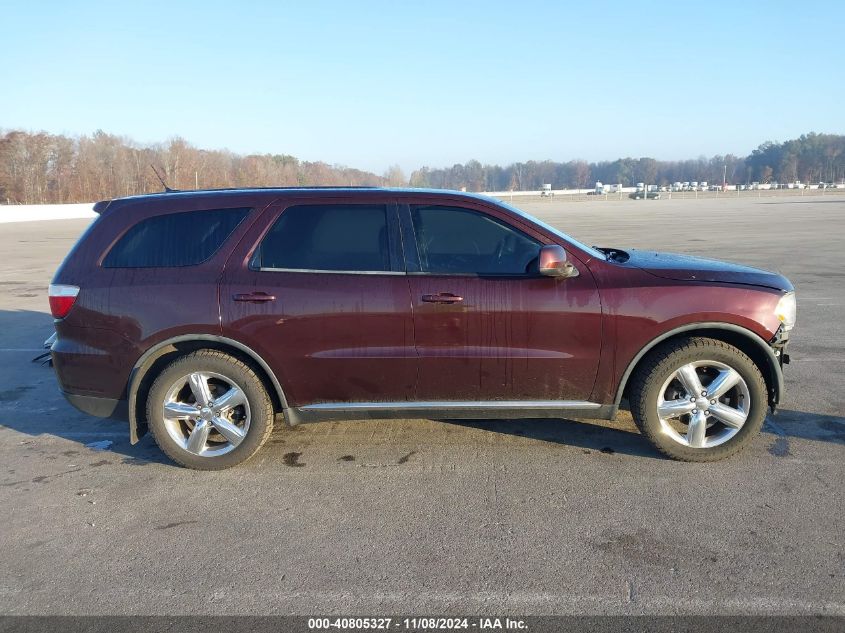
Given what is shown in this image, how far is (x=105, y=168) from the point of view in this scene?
83438 millimetres

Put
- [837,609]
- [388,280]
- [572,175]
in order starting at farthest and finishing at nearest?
[572,175] → [388,280] → [837,609]

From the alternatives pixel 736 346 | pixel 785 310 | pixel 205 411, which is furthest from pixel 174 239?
pixel 785 310

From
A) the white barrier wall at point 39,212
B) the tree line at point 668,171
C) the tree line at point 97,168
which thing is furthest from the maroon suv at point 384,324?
the tree line at point 668,171

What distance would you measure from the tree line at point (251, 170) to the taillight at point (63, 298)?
3529mm

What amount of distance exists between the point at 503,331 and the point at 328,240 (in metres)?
1.31

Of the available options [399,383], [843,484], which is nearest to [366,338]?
[399,383]

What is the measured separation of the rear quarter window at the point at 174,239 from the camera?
13.7ft

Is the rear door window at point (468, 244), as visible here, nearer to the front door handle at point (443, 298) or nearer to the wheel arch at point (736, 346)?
the front door handle at point (443, 298)

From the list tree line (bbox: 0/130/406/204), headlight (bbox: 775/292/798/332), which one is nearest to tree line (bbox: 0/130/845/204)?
tree line (bbox: 0/130/406/204)

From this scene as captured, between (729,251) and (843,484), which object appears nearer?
(843,484)

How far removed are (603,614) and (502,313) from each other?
6.13 ft

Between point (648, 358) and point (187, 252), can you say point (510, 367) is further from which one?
point (187, 252)

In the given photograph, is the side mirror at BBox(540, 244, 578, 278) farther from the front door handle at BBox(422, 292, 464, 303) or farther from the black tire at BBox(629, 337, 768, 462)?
the black tire at BBox(629, 337, 768, 462)

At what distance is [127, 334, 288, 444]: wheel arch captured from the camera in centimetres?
411
